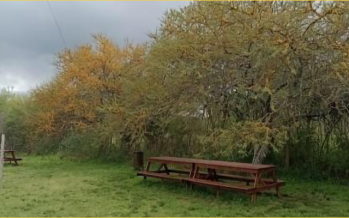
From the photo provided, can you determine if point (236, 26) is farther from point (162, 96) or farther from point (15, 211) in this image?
point (15, 211)

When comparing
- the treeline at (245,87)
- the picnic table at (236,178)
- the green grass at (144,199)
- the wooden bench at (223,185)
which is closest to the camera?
the green grass at (144,199)

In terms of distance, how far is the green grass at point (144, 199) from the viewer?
5.49 meters

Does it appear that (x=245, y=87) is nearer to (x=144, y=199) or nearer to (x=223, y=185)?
(x=223, y=185)

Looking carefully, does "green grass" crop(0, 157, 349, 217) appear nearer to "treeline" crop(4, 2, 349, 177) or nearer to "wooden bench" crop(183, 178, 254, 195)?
"wooden bench" crop(183, 178, 254, 195)

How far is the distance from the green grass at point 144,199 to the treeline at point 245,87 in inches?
40.2

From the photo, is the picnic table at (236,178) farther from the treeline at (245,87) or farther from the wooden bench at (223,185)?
the treeline at (245,87)

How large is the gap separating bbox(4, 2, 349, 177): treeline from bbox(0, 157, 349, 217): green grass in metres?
1.02

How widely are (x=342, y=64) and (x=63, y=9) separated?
19.6 feet

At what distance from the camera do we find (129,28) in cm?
1123

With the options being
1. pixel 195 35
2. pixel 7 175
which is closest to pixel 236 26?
pixel 195 35

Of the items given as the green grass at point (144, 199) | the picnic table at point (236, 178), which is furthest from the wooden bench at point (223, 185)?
the green grass at point (144, 199)

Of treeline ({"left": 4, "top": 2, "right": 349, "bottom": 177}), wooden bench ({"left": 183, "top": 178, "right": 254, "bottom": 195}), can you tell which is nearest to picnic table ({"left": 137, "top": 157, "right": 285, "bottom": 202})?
wooden bench ({"left": 183, "top": 178, "right": 254, "bottom": 195})

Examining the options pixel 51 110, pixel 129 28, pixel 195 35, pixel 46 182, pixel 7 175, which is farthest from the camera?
pixel 51 110

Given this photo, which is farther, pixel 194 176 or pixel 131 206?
pixel 194 176
